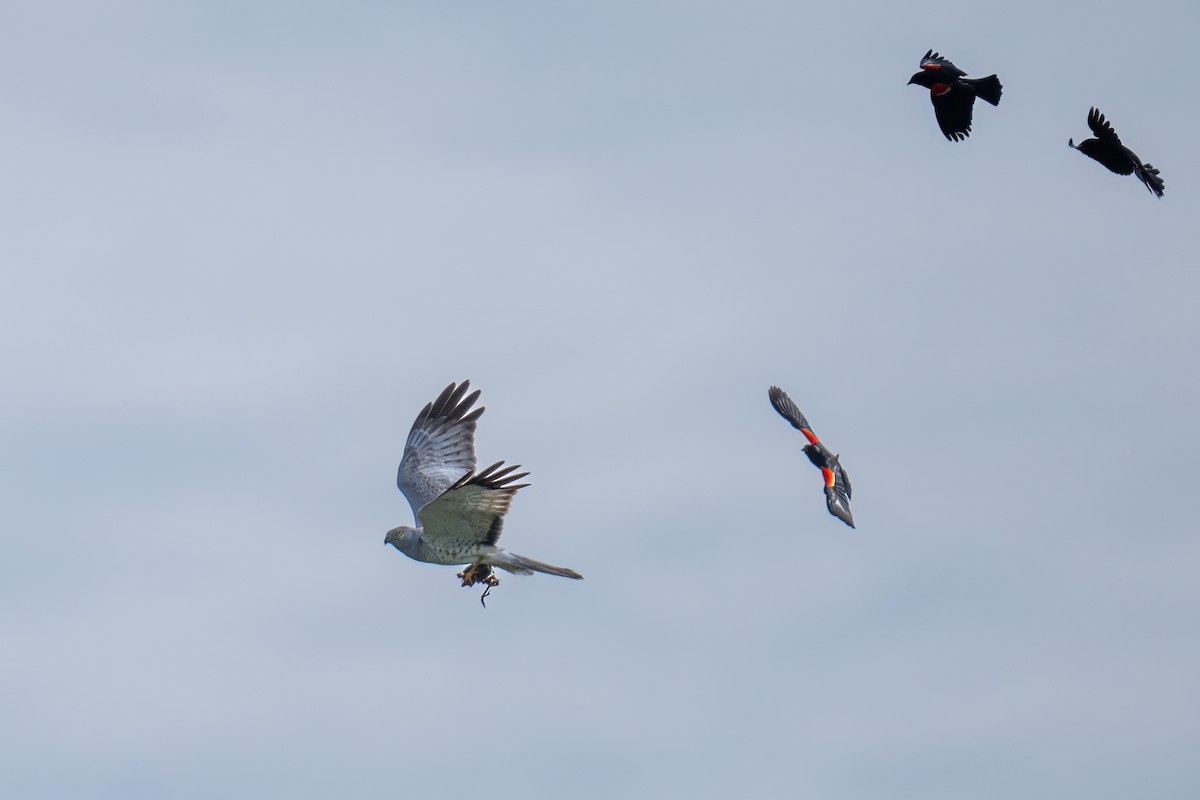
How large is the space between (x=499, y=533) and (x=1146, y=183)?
10132 millimetres

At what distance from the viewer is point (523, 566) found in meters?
26.0

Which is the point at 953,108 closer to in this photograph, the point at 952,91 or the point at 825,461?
the point at 952,91

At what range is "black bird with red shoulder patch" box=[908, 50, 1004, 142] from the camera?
27.0 metres

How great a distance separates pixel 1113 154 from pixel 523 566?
391 inches

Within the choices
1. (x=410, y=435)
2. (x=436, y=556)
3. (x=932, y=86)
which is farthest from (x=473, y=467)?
(x=932, y=86)

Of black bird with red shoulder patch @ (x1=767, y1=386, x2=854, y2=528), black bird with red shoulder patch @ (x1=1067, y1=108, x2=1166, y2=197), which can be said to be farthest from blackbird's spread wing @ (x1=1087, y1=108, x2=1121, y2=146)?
black bird with red shoulder patch @ (x1=767, y1=386, x2=854, y2=528)

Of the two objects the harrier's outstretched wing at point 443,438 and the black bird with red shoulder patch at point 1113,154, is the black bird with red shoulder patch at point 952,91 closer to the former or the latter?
the black bird with red shoulder patch at point 1113,154

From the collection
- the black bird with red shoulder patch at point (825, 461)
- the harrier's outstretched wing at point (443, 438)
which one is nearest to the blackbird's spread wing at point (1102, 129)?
the black bird with red shoulder patch at point (825, 461)

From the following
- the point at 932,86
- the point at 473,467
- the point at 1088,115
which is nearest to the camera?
the point at 1088,115

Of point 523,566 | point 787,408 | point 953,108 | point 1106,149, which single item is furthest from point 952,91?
point 523,566

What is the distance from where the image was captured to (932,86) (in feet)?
90.4

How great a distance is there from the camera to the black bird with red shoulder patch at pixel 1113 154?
25.0m

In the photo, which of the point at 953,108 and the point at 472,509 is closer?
the point at 472,509

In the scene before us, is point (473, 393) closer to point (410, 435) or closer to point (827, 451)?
point (410, 435)
